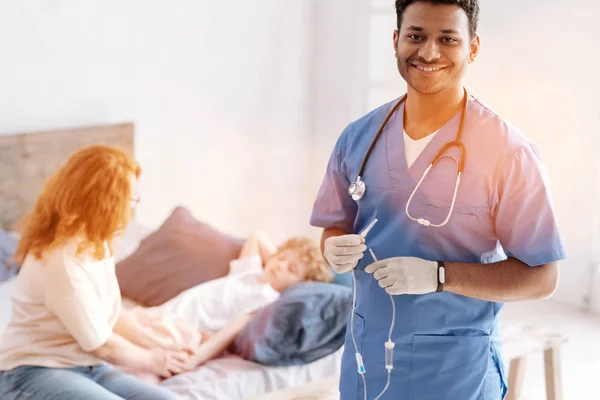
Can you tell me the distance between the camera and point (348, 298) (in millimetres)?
2562

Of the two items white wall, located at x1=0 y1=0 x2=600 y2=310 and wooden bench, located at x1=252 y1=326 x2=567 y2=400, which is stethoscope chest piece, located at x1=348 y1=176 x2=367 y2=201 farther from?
white wall, located at x1=0 y1=0 x2=600 y2=310

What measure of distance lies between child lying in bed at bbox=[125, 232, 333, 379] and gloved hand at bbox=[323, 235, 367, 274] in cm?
101

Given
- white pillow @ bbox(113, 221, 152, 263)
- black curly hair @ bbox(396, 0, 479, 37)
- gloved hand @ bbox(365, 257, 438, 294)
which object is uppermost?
black curly hair @ bbox(396, 0, 479, 37)

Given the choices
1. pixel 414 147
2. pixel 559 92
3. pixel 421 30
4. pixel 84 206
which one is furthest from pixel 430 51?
pixel 559 92

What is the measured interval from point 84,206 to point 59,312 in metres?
0.25

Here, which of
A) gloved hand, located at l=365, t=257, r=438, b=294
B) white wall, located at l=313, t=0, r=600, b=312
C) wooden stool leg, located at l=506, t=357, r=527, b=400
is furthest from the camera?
white wall, located at l=313, t=0, r=600, b=312

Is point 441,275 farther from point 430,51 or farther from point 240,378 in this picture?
point 240,378

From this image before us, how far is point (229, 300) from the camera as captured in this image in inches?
106

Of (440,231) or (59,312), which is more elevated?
(440,231)

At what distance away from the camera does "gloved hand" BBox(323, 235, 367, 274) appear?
149 centimetres

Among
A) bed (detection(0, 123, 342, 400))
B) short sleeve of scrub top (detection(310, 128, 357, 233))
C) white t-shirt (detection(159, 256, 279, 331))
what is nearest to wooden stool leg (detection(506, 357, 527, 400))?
bed (detection(0, 123, 342, 400))

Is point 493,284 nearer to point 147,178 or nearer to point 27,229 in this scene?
point 27,229

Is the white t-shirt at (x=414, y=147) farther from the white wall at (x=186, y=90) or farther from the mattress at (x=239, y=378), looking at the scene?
the white wall at (x=186, y=90)

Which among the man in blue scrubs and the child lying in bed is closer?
the man in blue scrubs
